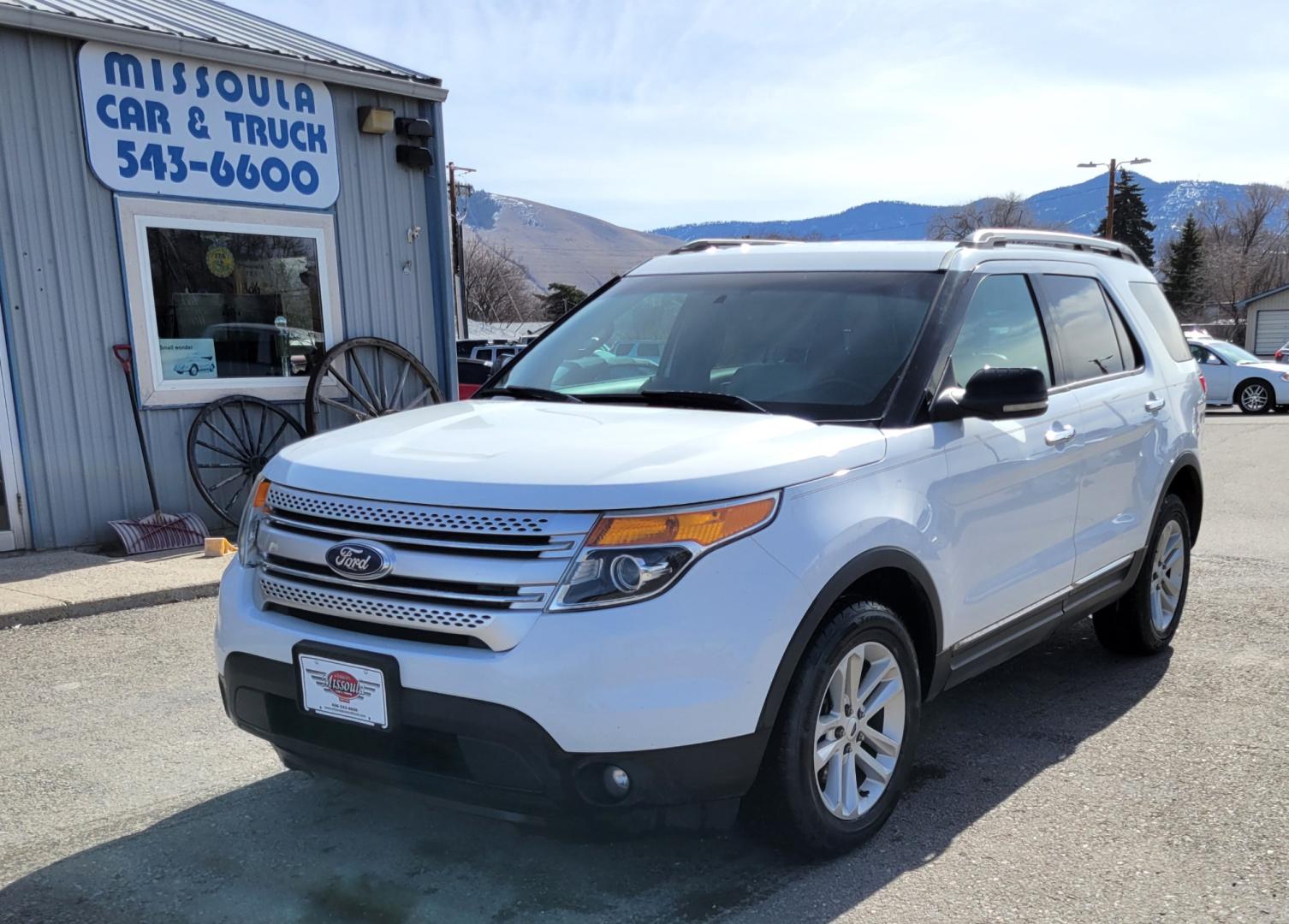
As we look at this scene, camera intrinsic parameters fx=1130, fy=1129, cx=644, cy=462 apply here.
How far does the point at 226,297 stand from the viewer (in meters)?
9.04

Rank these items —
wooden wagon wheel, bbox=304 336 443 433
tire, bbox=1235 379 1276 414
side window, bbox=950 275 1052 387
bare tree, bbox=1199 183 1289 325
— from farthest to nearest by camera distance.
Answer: bare tree, bbox=1199 183 1289 325, tire, bbox=1235 379 1276 414, wooden wagon wheel, bbox=304 336 443 433, side window, bbox=950 275 1052 387

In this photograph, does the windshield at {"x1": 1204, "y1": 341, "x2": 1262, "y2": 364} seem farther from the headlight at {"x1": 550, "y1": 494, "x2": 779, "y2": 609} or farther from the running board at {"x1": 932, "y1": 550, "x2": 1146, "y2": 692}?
the headlight at {"x1": 550, "y1": 494, "x2": 779, "y2": 609}

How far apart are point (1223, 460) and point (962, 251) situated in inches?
431

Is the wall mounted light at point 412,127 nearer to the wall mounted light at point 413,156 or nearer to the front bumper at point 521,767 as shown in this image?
the wall mounted light at point 413,156

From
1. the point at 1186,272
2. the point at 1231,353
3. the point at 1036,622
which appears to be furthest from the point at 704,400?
the point at 1186,272

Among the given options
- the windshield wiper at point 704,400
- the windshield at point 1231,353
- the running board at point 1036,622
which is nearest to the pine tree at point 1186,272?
the windshield at point 1231,353

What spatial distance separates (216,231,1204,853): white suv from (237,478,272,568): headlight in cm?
1

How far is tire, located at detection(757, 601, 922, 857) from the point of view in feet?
9.97

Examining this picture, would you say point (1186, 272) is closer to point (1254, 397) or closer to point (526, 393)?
point (1254, 397)

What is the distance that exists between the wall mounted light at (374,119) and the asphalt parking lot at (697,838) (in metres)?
5.90

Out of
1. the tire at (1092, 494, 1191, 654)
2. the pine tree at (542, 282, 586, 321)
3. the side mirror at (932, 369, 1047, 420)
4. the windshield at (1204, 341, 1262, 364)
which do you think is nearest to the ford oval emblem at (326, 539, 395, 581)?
the side mirror at (932, 369, 1047, 420)

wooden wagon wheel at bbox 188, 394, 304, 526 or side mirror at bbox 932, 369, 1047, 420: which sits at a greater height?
side mirror at bbox 932, 369, 1047, 420

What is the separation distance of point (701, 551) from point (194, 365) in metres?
7.09

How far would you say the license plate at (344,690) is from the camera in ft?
9.44
